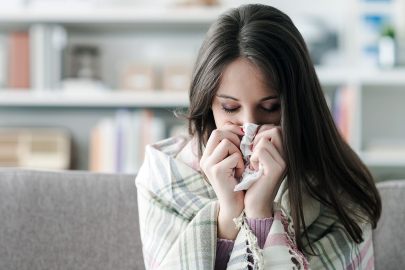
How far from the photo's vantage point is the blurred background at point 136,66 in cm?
193

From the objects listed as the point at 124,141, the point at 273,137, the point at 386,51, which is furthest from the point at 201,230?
the point at 386,51

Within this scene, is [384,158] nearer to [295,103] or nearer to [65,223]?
[295,103]

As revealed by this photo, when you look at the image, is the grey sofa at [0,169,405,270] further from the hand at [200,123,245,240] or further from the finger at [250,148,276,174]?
the finger at [250,148,276,174]

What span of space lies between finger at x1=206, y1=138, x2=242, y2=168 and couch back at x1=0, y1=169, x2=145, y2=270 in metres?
0.33

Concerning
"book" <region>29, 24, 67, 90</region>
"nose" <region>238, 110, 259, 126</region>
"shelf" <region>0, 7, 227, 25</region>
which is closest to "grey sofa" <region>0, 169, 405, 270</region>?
"nose" <region>238, 110, 259, 126</region>

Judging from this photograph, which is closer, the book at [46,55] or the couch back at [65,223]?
the couch back at [65,223]

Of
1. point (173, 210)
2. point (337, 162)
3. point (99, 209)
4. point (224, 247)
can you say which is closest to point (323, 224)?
point (337, 162)

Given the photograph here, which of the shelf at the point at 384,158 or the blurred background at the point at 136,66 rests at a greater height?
the blurred background at the point at 136,66

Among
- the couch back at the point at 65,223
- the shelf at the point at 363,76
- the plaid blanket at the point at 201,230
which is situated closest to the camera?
the plaid blanket at the point at 201,230

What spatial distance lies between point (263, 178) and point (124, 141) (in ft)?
4.31

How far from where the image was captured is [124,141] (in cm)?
197

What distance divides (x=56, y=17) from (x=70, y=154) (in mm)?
799

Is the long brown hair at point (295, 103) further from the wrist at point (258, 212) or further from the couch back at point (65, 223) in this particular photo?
the couch back at point (65, 223)

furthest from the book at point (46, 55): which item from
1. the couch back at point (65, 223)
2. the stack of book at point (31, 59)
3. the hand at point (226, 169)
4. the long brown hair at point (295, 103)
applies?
the hand at point (226, 169)
